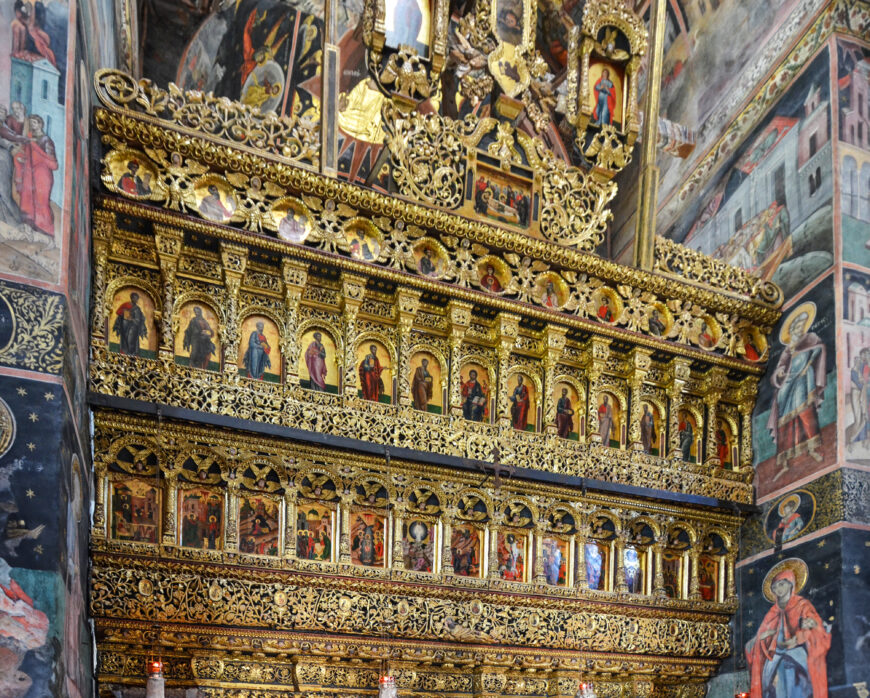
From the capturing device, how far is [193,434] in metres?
7.80

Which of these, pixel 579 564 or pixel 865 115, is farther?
pixel 865 115

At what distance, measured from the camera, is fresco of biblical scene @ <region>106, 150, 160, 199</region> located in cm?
776

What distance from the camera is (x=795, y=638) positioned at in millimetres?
9062

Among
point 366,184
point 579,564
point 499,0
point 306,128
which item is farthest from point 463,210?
point 579,564

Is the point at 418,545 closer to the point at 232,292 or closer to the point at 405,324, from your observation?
the point at 405,324

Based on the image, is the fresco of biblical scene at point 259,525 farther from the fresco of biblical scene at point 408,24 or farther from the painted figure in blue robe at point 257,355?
the fresco of biblical scene at point 408,24

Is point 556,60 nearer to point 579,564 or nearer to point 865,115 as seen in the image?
point 865,115

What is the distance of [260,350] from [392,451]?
4.68 feet

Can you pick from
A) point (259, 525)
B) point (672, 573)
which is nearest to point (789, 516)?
point (672, 573)

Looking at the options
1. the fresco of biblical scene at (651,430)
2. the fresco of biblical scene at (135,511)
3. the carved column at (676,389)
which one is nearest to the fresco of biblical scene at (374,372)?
the fresco of biblical scene at (135,511)

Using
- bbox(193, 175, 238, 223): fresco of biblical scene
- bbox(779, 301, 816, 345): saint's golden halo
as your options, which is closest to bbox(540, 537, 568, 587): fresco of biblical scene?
bbox(779, 301, 816, 345): saint's golden halo

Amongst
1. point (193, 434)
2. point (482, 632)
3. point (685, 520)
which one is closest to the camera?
point (193, 434)

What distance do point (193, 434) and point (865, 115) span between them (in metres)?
7.34

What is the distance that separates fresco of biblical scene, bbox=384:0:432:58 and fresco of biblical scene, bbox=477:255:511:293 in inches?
78.6
